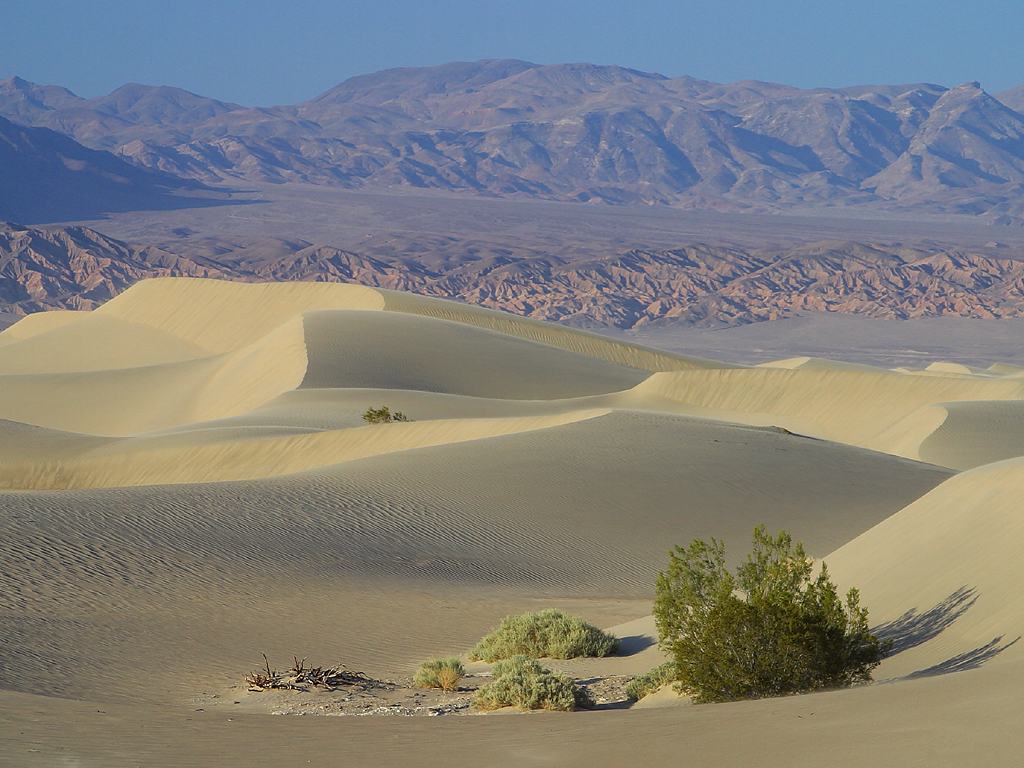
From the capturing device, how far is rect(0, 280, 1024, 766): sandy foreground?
7.90 meters

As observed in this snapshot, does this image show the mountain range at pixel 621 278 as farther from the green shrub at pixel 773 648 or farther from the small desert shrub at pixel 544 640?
the green shrub at pixel 773 648

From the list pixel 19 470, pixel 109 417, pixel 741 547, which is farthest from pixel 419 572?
pixel 109 417

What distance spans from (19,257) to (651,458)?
13900cm

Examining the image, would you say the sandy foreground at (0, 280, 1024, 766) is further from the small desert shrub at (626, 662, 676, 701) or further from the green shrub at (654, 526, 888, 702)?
the green shrub at (654, 526, 888, 702)

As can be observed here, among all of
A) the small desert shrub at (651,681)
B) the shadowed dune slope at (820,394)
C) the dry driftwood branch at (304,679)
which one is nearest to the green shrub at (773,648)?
the small desert shrub at (651,681)

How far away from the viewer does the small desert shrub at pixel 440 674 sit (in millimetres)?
11469

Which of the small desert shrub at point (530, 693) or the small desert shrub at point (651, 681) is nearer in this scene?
the small desert shrub at point (530, 693)

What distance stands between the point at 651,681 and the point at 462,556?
26.0ft

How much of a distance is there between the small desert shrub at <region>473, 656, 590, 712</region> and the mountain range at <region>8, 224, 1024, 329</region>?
125040 millimetres

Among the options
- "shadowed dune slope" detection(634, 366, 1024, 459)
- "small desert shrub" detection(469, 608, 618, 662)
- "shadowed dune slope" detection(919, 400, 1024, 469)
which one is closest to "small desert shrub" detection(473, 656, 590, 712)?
"small desert shrub" detection(469, 608, 618, 662)

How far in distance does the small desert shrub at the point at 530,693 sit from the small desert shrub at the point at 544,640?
7.32 ft

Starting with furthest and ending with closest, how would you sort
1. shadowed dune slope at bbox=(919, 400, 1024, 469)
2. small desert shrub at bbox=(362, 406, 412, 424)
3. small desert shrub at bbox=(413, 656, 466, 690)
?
small desert shrub at bbox=(362, 406, 412, 424)
shadowed dune slope at bbox=(919, 400, 1024, 469)
small desert shrub at bbox=(413, 656, 466, 690)

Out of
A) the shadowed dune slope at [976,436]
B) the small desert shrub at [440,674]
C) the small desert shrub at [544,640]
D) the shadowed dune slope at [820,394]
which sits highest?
the shadowed dune slope at [820,394]

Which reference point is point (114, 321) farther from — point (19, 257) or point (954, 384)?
point (19, 257)
